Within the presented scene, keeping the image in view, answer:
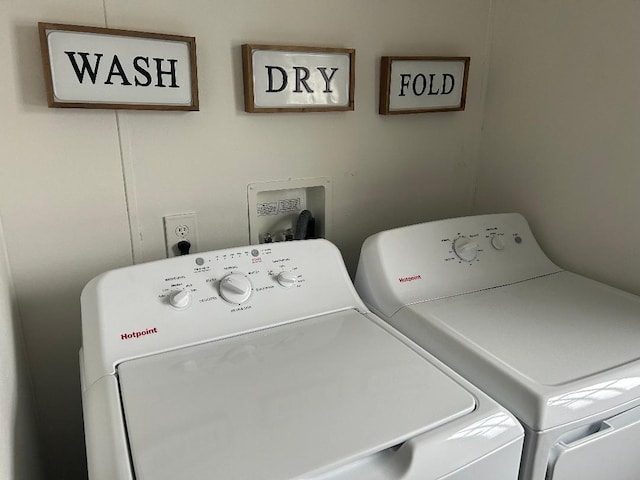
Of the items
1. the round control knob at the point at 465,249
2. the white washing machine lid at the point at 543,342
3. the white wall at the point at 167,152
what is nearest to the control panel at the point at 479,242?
the round control knob at the point at 465,249

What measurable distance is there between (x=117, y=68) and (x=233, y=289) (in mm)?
505

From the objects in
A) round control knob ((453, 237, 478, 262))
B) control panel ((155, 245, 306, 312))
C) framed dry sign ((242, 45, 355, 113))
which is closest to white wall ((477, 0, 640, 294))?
round control knob ((453, 237, 478, 262))

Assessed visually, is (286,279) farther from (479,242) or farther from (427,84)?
(427,84)

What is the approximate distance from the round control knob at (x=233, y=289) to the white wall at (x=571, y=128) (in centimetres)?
88

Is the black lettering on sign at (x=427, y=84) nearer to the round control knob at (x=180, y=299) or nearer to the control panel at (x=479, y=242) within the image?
the control panel at (x=479, y=242)

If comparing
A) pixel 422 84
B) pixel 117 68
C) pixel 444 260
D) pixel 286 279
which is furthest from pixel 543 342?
pixel 117 68

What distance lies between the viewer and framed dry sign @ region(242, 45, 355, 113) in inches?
45.3

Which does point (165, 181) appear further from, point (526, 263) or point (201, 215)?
point (526, 263)

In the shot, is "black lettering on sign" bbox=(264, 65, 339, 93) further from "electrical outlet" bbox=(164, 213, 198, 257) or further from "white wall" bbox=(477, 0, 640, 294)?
"white wall" bbox=(477, 0, 640, 294)

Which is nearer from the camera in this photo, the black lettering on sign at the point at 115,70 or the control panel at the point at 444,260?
the black lettering on sign at the point at 115,70

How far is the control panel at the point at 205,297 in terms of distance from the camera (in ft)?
3.01

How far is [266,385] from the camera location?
0.81 meters

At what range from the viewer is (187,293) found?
0.97 meters

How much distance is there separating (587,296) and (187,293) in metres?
0.91
